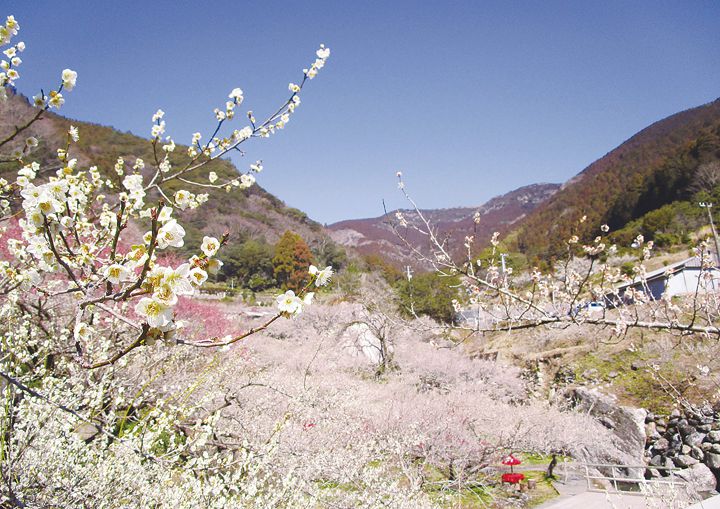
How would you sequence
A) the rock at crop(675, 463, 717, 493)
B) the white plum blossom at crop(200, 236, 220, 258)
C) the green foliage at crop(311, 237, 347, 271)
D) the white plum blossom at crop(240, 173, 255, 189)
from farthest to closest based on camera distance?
the green foliage at crop(311, 237, 347, 271), the rock at crop(675, 463, 717, 493), the white plum blossom at crop(240, 173, 255, 189), the white plum blossom at crop(200, 236, 220, 258)

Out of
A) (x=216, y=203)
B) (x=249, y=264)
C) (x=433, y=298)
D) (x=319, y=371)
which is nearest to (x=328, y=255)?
(x=249, y=264)

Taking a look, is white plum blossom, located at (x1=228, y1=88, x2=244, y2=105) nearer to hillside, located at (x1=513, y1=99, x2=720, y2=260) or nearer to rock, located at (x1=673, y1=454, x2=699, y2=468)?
rock, located at (x1=673, y1=454, x2=699, y2=468)

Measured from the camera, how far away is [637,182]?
4331cm

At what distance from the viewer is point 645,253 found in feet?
12.7

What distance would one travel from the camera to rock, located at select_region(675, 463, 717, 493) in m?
7.86

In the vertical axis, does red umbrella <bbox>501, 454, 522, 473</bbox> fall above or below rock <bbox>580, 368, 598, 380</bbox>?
above

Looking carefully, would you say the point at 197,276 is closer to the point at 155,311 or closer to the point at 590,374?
the point at 155,311

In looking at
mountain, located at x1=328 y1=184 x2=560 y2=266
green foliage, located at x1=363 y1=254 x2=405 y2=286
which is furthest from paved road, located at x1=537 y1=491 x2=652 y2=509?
mountain, located at x1=328 y1=184 x2=560 y2=266

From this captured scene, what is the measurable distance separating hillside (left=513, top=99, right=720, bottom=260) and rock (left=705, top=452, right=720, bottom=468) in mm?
10663

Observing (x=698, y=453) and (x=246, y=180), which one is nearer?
(x=246, y=180)

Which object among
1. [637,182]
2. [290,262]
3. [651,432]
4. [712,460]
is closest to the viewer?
[712,460]

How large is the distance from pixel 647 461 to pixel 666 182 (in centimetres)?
4012

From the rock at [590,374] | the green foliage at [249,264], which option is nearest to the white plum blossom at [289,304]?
the rock at [590,374]

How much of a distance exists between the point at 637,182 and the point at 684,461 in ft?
140
